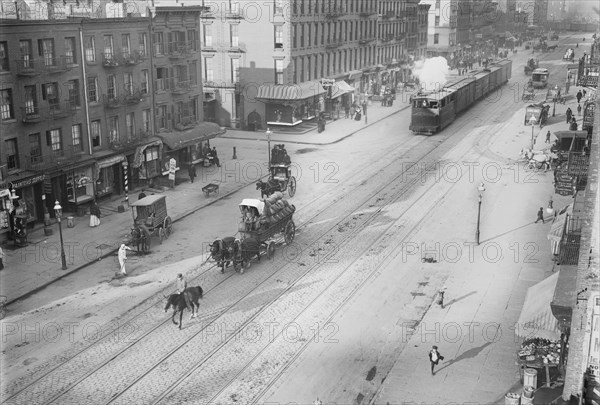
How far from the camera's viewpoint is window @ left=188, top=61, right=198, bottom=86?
52625mm

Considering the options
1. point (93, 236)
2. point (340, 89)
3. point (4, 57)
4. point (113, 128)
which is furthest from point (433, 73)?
point (4, 57)

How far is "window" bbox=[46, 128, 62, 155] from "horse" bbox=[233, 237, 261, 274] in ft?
47.3

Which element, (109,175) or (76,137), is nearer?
(76,137)

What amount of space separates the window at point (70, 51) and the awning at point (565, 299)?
30.1m

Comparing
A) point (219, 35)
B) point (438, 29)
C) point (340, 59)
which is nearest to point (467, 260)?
point (219, 35)

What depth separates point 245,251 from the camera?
30781 millimetres

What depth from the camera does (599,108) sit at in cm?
2591

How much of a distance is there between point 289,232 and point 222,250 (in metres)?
5.03

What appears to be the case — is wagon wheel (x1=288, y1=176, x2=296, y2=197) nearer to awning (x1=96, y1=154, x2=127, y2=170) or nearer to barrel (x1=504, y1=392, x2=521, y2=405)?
awning (x1=96, y1=154, x2=127, y2=170)

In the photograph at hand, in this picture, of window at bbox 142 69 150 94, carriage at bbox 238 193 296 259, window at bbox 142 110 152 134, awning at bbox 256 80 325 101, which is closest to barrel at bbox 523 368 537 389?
carriage at bbox 238 193 296 259

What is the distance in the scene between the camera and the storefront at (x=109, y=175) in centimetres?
4200

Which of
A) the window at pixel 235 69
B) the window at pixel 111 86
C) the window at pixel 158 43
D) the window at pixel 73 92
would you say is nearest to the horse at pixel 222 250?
the window at pixel 73 92

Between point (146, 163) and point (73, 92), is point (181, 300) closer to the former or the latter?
point (73, 92)

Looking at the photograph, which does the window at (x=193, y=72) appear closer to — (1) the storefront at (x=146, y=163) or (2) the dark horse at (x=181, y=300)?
(1) the storefront at (x=146, y=163)
